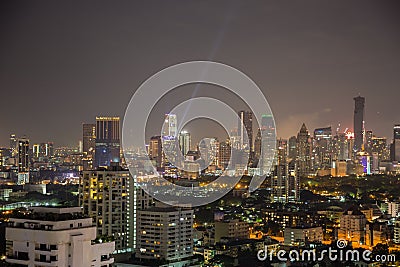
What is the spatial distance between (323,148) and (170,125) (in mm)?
13407

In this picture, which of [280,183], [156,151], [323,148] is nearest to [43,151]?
[156,151]

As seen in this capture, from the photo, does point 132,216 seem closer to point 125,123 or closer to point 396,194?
point 125,123

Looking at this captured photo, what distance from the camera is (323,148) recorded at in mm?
24938

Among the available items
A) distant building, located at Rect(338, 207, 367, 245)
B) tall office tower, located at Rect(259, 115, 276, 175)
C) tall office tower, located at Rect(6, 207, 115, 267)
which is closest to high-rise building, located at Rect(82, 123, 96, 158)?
tall office tower, located at Rect(259, 115, 276, 175)

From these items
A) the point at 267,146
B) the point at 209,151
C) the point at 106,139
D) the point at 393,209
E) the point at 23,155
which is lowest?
the point at 393,209

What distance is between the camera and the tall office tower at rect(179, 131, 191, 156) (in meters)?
14.0

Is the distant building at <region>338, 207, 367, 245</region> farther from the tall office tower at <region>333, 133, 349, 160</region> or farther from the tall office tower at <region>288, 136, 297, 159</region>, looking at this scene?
the tall office tower at <region>333, 133, 349, 160</region>

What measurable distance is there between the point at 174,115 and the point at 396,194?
6388 mm

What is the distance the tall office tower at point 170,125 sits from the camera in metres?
12.2

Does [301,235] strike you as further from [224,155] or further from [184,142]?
[224,155]

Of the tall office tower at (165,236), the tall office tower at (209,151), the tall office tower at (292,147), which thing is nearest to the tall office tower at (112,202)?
the tall office tower at (165,236)

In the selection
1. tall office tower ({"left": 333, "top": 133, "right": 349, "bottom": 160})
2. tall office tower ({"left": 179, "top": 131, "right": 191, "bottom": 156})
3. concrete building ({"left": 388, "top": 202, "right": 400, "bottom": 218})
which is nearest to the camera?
Result: concrete building ({"left": 388, "top": 202, "right": 400, "bottom": 218})

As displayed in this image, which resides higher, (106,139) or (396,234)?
(106,139)

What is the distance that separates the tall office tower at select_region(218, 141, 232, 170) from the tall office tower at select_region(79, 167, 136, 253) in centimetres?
1081
